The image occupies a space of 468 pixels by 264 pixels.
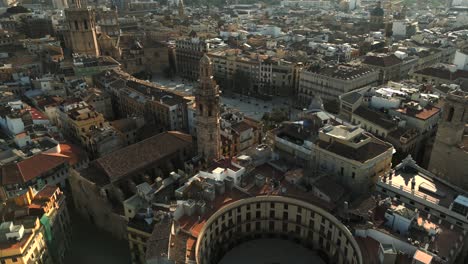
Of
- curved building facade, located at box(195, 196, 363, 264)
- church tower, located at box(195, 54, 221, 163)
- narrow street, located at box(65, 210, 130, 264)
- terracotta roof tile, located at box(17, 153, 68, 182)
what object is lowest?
narrow street, located at box(65, 210, 130, 264)

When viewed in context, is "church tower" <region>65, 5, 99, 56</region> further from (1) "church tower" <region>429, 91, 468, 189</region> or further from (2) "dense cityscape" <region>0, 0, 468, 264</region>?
(1) "church tower" <region>429, 91, 468, 189</region>

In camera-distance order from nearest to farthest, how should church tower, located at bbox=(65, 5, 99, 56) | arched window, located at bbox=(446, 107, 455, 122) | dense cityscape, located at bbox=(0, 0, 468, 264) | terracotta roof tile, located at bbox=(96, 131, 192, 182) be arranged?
dense cityscape, located at bbox=(0, 0, 468, 264) < arched window, located at bbox=(446, 107, 455, 122) < terracotta roof tile, located at bbox=(96, 131, 192, 182) < church tower, located at bbox=(65, 5, 99, 56)

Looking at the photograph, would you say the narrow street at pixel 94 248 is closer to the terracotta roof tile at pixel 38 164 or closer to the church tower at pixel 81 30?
the terracotta roof tile at pixel 38 164

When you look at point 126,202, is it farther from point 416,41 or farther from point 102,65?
point 416,41

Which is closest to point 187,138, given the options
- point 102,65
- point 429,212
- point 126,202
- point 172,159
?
point 172,159

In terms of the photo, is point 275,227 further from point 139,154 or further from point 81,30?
point 81,30

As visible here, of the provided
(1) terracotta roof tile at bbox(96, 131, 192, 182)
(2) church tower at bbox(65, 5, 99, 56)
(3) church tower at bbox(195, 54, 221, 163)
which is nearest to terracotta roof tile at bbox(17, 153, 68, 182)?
(1) terracotta roof tile at bbox(96, 131, 192, 182)

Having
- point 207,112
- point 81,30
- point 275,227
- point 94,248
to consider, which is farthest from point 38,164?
point 81,30
